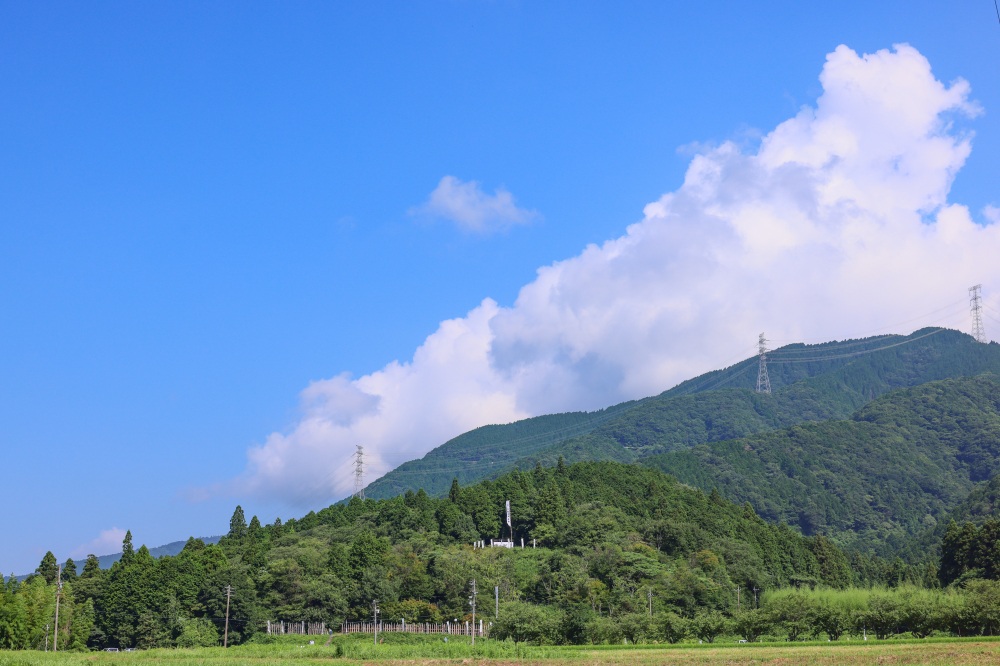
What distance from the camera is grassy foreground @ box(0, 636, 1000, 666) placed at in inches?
1964

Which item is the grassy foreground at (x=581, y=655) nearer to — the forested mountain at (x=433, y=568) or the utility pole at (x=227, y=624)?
the forested mountain at (x=433, y=568)

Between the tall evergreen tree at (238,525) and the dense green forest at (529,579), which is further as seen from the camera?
Result: the tall evergreen tree at (238,525)

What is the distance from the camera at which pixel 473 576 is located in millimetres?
96312

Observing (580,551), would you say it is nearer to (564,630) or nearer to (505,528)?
(505,528)

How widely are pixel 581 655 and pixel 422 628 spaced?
35246 millimetres

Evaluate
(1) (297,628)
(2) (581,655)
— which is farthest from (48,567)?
(2) (581,655)

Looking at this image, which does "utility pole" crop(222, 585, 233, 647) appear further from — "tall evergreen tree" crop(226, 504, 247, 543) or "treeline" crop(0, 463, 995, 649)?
"tall evergreen tree" crop(226, 504, 247, 543)

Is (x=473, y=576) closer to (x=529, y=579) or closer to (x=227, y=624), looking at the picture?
(x=529, y=579)

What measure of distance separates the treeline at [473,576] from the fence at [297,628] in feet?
2.50

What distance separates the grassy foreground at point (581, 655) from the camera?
164 ft

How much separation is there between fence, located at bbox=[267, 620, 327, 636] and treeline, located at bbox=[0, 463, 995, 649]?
2.50ft

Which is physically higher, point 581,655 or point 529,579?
point 529,579

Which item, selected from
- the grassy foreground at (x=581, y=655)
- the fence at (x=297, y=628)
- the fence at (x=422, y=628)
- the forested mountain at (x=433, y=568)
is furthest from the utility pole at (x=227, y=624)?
the grassy foreground at (x=581, y=655)

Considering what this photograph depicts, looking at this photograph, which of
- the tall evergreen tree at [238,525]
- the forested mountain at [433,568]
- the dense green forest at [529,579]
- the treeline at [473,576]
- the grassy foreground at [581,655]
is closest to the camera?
the grassy foreground at [581,655]
